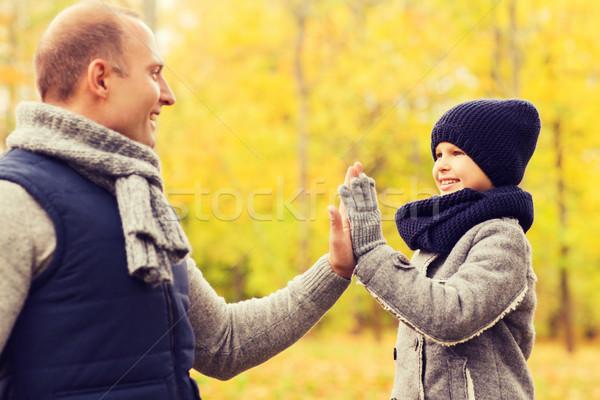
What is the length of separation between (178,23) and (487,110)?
46.8 feet

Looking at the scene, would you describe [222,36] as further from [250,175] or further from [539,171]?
[539,171]

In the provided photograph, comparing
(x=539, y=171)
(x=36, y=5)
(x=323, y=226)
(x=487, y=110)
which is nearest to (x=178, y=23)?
(x=36, y=5)

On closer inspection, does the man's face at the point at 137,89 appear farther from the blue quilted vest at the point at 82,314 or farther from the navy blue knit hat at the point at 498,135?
the navy blue knit hat at the point at 498,135

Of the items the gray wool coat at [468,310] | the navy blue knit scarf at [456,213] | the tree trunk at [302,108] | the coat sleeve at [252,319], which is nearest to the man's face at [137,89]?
→ the coat sleeve at [252,319]

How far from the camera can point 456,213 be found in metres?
1.97

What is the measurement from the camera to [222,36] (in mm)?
14039

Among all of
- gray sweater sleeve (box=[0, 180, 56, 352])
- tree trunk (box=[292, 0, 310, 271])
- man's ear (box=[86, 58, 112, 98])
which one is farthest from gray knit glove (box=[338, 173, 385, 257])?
tree trunk (box=[292, 0, 310, 271])

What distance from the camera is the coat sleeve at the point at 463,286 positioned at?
1699mm

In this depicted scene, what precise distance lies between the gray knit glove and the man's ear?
0.86 m

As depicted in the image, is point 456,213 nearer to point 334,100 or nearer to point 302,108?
point 302,108

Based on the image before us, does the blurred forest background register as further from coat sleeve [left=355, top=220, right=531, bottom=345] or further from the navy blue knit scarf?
coat sleeve [left=355, top=220, right=531, bottom=345]

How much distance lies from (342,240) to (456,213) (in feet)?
1.43

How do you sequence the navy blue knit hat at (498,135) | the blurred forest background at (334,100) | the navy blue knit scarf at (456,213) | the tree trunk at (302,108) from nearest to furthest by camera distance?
the navy blue knit scarf at (456,213) → the navy blue knit hat at (498,135) → the blurred forest background at (334,100) → the tree trunk at (302,108)

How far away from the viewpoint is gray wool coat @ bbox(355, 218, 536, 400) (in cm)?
171
